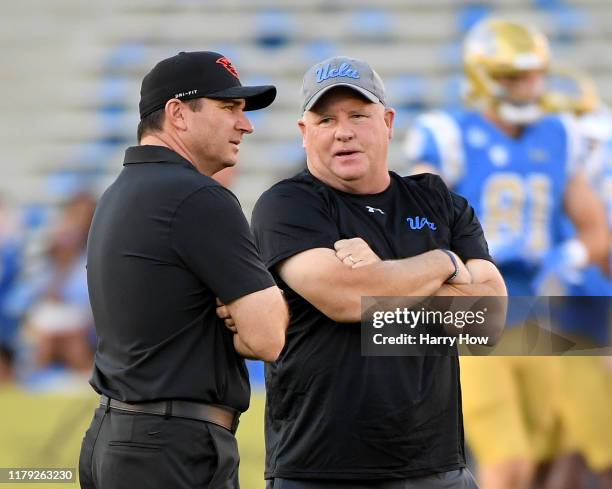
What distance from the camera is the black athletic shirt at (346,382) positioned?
11.6 ft

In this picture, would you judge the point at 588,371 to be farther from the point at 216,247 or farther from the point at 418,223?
the point at 216,247

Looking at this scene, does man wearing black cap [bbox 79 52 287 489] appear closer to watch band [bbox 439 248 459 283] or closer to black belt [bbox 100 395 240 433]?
black belt [bbox 100 395 240 433]

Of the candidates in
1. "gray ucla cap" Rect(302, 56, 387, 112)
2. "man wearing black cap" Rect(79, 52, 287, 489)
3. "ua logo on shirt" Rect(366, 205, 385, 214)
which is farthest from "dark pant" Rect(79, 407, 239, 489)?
"gray ucla cap" Rect(302, 56, 387, 112)

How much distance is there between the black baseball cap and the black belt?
81cm

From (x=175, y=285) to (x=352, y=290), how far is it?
50 cm

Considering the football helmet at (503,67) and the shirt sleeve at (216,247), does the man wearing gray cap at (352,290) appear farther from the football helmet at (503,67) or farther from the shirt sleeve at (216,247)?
the football helmet at (503,67)

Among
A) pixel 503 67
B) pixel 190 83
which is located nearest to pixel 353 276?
pixel 190 83

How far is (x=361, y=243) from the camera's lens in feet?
11.8

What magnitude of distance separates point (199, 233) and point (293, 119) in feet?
24.5

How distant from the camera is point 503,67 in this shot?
6527 millimetres

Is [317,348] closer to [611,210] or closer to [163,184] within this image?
[163,184]

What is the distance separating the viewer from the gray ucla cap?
372cm

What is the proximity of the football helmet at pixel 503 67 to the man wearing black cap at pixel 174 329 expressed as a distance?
3.30 m

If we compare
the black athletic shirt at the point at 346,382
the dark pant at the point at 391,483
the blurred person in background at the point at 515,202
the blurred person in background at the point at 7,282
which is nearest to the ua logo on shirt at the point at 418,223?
the black athletic shirt at the point at 346,382
